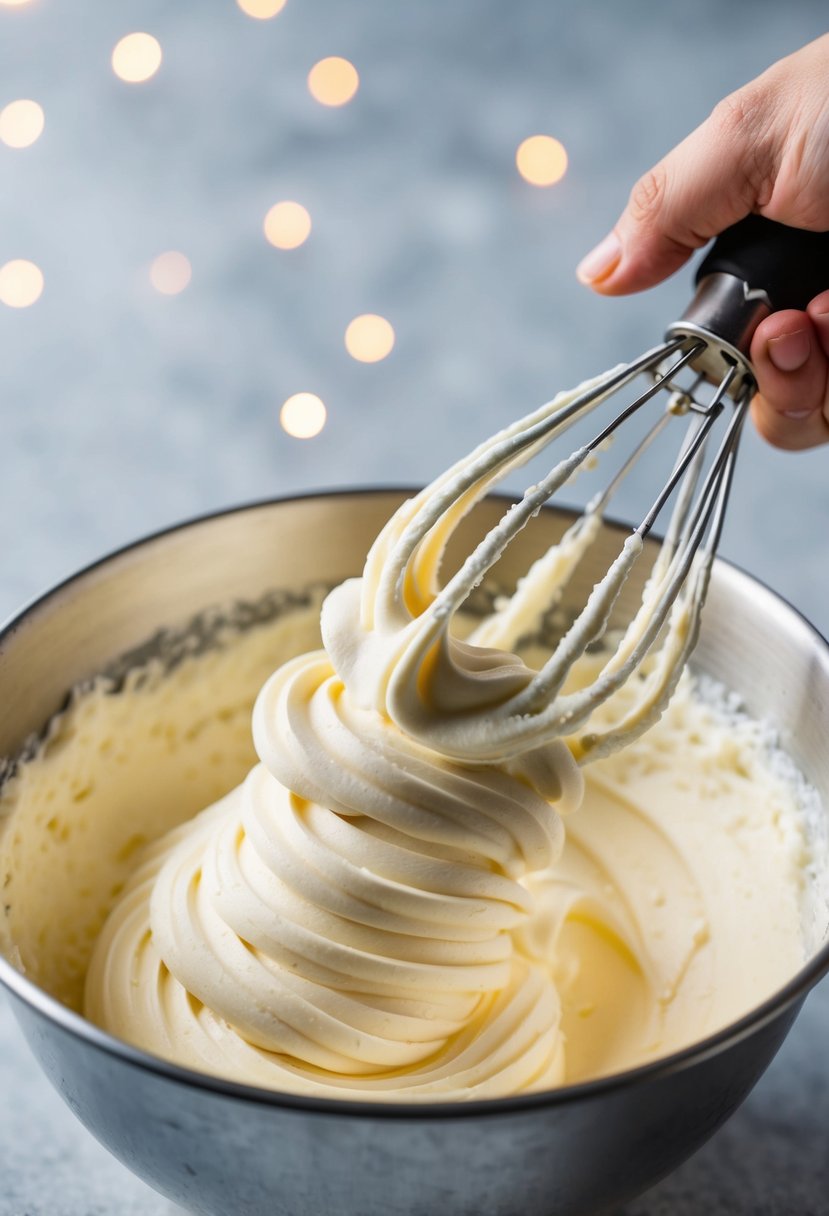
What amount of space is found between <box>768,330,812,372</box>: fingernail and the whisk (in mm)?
45

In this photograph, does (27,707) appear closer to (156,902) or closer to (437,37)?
(156,902)

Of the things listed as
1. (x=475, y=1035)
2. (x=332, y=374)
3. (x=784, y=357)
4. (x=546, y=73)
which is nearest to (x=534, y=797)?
(x=475, y=1035)

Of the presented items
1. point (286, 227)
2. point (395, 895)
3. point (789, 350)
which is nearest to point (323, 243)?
point (286, 227)

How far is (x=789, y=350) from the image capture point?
45.4 inches

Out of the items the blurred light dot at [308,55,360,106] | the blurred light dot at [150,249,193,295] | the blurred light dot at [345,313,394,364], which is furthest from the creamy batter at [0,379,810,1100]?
the blurred light dot at [308,55,360,106]

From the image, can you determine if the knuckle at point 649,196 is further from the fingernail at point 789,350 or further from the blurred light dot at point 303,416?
the blurred light dot at point 303,416

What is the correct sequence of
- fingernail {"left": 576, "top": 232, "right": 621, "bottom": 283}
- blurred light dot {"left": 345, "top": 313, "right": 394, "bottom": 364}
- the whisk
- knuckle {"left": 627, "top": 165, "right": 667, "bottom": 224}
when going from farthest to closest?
blurred light dot {"left": 345, "top": 313, "right": 394, "bottom": 364}, fingernail {"left": 576, "top": 232, "right": 621, "bottom": 283}, knuckle {"left": 627, "top": 165, "right": 667, "bottom": 224}, the whisk

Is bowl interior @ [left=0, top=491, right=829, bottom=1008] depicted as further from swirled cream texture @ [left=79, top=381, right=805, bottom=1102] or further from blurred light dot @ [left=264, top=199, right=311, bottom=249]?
blurred light dot @ [left=264, top=199, right=311, bottom=249]

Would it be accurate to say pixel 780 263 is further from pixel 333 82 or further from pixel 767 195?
pixel 333 82

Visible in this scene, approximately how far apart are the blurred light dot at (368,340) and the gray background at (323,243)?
2cm

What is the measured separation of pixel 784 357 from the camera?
1163mm

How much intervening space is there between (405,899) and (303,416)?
111 cm

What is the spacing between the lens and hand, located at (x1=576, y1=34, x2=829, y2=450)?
1131mm

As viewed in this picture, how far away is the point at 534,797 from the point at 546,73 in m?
1.81
